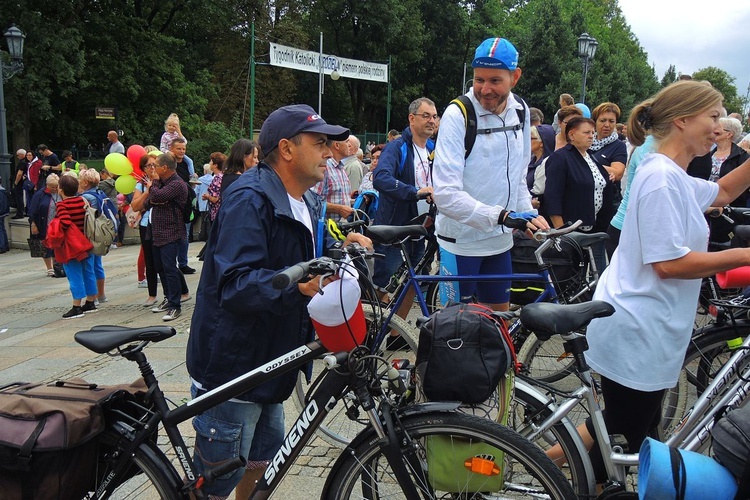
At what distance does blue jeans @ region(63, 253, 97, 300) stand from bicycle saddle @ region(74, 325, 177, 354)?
5.83m

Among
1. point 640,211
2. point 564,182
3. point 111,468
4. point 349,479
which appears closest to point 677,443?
point 640,211

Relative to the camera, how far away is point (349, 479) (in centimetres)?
229

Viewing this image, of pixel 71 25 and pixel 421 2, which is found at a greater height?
pixel 421 2

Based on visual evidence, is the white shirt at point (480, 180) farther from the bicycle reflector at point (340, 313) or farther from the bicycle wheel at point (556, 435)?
the bicycle reflector at point (340, 313)

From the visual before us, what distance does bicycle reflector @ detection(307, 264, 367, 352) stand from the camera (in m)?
2.11

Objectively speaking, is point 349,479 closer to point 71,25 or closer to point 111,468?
point 111,468

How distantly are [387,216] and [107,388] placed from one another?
3577mm

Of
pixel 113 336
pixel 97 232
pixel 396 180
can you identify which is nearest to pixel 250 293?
pixel 113 336

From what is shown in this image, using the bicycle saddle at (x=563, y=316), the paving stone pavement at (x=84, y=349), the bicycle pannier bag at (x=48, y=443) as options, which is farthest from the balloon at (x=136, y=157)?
the bicycle saddle at (x=563, y=316)

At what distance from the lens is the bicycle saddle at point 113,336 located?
7.69ft

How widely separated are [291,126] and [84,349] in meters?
4.86

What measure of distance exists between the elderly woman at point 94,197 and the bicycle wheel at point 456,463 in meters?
6.61

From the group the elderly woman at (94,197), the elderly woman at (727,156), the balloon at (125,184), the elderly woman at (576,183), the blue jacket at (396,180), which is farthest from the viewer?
the balloon at (125,184)

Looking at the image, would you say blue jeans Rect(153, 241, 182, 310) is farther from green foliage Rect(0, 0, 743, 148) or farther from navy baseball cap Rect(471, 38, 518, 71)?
green foliage Rect(0, 0, 743, 148)
